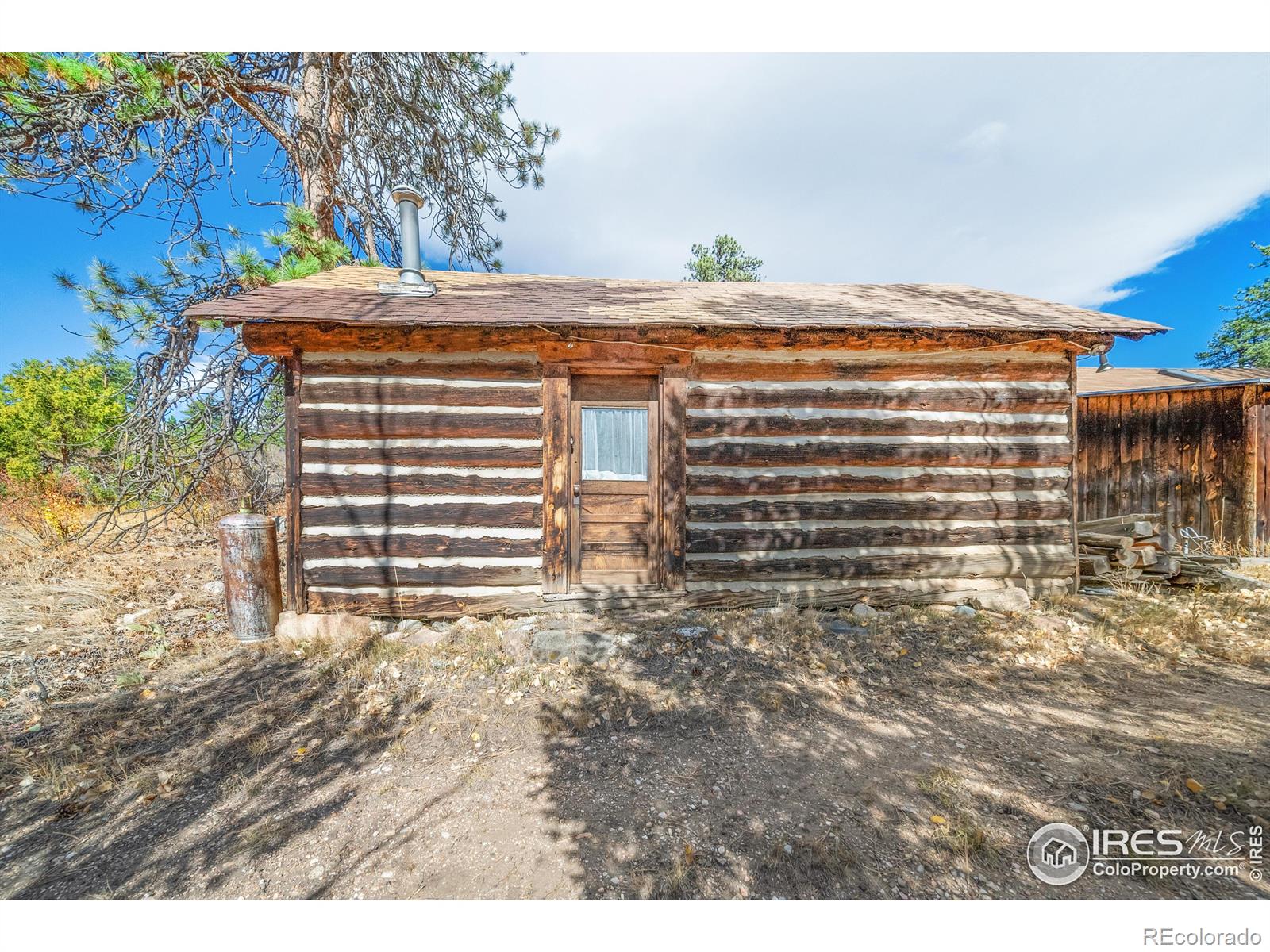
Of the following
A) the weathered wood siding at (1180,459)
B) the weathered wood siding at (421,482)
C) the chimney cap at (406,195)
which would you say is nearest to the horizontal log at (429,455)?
the weathered wood siding at (421,482)

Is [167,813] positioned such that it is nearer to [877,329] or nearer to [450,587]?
[450,587]

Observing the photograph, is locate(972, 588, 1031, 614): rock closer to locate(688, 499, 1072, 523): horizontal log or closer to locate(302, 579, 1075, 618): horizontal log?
locate(302, 579, 1075, 618): horizontal log

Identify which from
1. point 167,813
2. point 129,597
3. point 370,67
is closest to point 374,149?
point 370,67

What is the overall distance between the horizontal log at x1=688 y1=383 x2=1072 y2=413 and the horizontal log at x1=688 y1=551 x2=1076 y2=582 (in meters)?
1.54

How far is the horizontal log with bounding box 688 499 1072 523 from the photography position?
15.3ft

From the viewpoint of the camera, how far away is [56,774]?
8.23 ft

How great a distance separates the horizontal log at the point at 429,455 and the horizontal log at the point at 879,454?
66.4 inches

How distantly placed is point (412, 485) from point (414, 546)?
583 mm

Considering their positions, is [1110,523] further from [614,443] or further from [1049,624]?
[614,443]

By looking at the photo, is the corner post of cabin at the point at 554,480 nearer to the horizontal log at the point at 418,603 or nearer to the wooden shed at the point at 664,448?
the wooden shed at the point at 664,448

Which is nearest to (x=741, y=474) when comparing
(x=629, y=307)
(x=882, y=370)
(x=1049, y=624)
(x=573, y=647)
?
(x=882, y=370)

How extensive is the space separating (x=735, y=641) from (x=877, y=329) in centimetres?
322

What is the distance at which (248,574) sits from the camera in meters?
4.03
